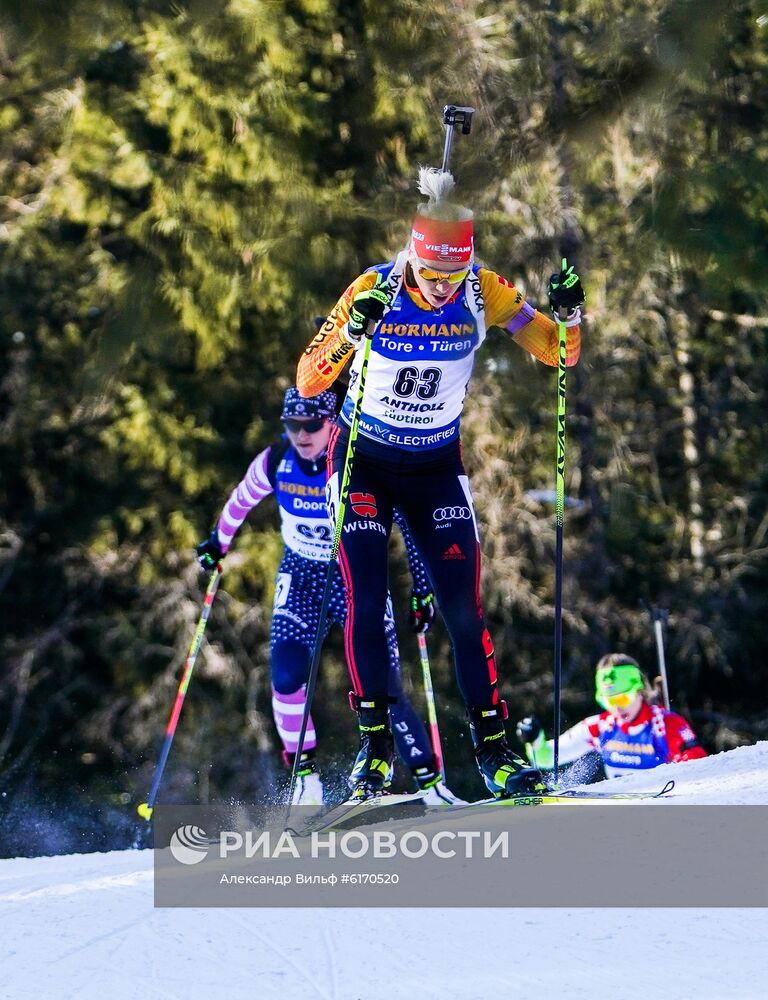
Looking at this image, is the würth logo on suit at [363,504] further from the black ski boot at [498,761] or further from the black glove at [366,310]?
the black ski boot at [498,761]

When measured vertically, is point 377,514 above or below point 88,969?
above

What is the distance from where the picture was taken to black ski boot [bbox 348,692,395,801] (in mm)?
4512

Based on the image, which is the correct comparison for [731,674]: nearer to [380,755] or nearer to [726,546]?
[726,546]

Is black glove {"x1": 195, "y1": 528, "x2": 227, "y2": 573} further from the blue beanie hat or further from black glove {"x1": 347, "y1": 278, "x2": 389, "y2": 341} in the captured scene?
black glove {"x1": 347, "y1": 278, "x2": 389, "y2": 341}

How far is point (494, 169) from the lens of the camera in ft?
39.1

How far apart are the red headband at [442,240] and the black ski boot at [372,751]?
151cm

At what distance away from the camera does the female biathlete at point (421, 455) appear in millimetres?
4523

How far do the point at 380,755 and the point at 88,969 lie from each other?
4.61ft

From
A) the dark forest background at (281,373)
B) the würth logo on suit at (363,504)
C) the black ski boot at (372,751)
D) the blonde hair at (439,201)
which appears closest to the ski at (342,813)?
the black ski boot at (372,751)

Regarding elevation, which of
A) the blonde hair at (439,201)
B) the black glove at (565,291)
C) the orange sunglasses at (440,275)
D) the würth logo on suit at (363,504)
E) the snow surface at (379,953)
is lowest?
the snow surface at (379,953)

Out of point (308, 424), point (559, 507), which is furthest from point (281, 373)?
point (559, 507)

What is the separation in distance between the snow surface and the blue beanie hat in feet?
9.44

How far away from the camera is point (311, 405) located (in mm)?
6359

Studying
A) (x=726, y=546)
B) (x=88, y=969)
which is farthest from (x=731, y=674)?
(x=88, y=969)
